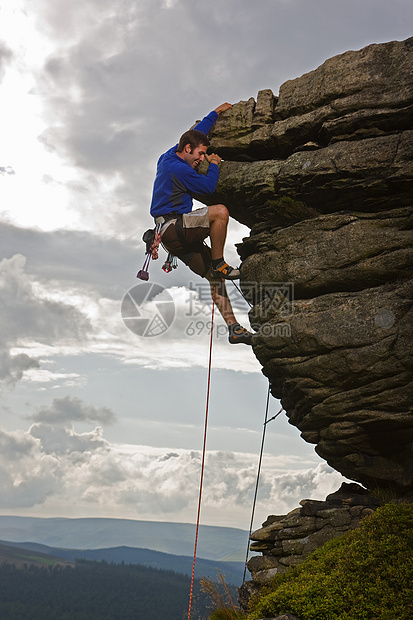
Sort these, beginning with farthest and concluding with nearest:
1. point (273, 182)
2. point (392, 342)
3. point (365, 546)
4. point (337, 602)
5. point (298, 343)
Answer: point (273, 182) < point (298, 343) < point (392, 342) < point (365, 546) < point (337, 602)

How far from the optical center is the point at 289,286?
1335 centimetres

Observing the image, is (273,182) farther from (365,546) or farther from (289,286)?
(365,546)

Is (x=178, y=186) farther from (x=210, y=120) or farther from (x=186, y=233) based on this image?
(x=210, y=120)

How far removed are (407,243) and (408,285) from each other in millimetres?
1094

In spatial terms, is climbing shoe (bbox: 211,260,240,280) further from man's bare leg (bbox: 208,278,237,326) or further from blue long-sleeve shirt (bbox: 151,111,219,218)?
blue long-sleeve shirt (bbox: 151,111,219,218)

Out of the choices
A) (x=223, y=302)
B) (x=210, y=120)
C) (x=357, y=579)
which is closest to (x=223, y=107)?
(x=210, y=120)

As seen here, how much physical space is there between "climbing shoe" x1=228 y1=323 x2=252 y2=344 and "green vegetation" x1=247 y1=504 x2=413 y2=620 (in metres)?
5.37

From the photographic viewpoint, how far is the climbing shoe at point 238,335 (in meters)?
13.7

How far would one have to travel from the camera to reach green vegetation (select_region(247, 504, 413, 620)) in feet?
29.3

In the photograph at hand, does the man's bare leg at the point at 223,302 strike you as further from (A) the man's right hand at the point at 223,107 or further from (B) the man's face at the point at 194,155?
(A) the man's right hand at the point at 223,107

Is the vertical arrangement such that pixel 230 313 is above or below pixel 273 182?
below

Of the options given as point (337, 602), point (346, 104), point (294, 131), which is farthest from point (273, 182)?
point (337, 602)

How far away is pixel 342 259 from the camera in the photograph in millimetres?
12773

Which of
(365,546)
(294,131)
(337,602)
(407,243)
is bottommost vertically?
(337,602)
